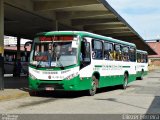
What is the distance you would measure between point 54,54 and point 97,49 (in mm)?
2552

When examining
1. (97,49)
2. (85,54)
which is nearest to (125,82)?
(97,49)

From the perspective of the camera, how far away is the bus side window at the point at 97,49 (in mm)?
17641

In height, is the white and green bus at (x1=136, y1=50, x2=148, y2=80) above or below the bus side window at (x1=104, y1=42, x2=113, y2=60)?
below

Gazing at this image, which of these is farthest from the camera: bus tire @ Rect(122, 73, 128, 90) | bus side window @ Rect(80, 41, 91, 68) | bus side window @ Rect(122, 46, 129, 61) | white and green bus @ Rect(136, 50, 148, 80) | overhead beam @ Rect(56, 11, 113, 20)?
white and green bus @ Rect(136, 50, 148, 80)

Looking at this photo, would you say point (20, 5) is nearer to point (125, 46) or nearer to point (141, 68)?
point (125, 46)

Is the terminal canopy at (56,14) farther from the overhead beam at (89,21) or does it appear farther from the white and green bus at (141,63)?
the white and green bus at (141,63)

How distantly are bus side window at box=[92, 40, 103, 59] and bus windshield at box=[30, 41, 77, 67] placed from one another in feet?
5.50

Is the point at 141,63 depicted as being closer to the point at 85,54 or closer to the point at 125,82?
the point at 125,82

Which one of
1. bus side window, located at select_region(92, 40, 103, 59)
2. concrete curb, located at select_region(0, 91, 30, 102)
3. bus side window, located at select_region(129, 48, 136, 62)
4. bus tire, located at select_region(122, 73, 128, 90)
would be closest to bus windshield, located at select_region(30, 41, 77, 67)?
concrete curb, located at select_region(0, 91, 30, 102)

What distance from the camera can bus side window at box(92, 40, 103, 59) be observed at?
17.6m

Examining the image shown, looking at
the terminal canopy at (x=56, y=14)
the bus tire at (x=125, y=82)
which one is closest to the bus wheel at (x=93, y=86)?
the terminal canopy at (x=56, y=14)

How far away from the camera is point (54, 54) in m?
16.3

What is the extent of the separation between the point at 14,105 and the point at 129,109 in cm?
383

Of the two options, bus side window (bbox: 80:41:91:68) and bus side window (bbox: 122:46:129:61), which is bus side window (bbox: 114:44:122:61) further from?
bus side window (bbox: 80:41:91:68)
